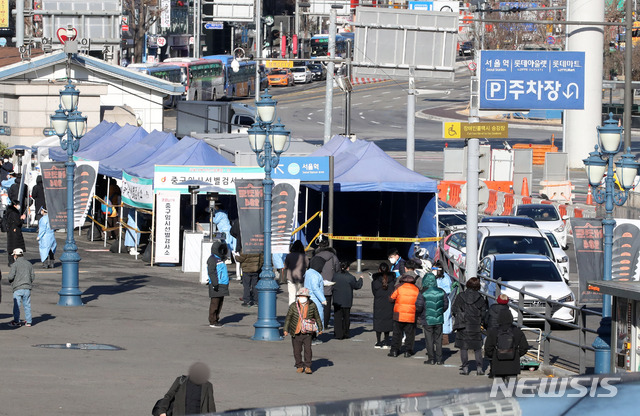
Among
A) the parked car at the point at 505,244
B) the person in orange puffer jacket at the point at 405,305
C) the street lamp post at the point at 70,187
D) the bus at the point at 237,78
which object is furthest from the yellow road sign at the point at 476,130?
the bus at the point at 237,78

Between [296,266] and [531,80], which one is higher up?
[531,80]

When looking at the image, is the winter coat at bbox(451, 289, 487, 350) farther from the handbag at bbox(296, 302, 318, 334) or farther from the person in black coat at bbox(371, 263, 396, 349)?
the handbag at bbox(296, 302, 318, 334)

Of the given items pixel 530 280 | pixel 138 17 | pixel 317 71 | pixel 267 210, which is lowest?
pixel 530 280

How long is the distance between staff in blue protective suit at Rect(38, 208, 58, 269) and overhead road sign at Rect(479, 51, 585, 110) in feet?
35.3

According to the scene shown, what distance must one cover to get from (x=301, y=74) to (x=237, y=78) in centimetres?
1455

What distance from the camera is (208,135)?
1369 inches

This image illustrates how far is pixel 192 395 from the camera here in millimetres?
9172

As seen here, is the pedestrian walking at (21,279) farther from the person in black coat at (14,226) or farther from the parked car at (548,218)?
the parked car at (548,218)

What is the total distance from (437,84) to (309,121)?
109 feet

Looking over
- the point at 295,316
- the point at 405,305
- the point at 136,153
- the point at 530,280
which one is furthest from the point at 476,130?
the point at 136,153

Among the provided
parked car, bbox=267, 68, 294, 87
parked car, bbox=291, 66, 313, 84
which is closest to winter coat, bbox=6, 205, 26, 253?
parked car, bbox=267, 68, 294, 87

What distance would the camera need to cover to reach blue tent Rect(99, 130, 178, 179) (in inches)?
1218

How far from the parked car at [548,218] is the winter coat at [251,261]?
13.3 metres

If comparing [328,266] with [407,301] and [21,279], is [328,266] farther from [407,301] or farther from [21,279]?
[21,279]
